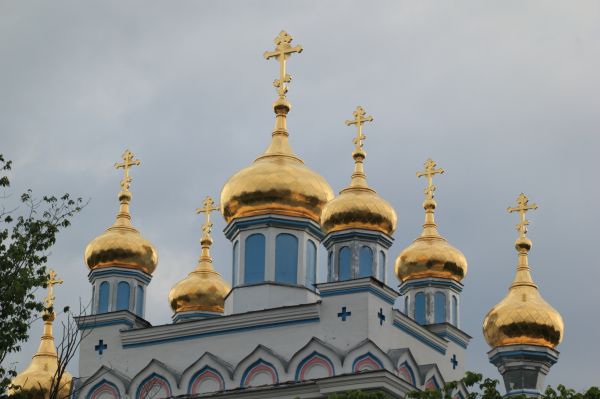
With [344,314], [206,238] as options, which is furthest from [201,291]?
[344,314]

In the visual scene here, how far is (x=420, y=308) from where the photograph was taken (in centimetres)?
2333

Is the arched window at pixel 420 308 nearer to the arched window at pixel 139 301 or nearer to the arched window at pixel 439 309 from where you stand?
the arched window at pixel 439 309

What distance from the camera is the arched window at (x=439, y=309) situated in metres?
23.2

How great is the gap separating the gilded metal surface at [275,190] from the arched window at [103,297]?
201 cm

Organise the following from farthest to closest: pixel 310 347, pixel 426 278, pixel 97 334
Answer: pixel 426 278 < pixel 97 334 < pixel 310 347

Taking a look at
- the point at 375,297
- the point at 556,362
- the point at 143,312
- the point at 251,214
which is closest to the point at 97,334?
the point at 143,312

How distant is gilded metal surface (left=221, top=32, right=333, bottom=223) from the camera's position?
848 inches

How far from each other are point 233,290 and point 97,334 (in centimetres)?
199

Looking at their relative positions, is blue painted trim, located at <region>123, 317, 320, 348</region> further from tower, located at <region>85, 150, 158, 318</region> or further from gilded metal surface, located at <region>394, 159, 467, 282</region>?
gilded metal surface, located at <region>394, 159, 467, 282</region>

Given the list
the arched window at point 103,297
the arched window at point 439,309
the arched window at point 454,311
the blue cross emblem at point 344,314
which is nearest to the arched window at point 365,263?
the blue cross emblem at point 344,314

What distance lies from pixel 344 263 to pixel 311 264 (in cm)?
135

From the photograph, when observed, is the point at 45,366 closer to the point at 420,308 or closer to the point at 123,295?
the point at 123,295

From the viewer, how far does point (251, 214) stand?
21641 millimetres

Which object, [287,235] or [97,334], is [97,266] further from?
[287,235]
